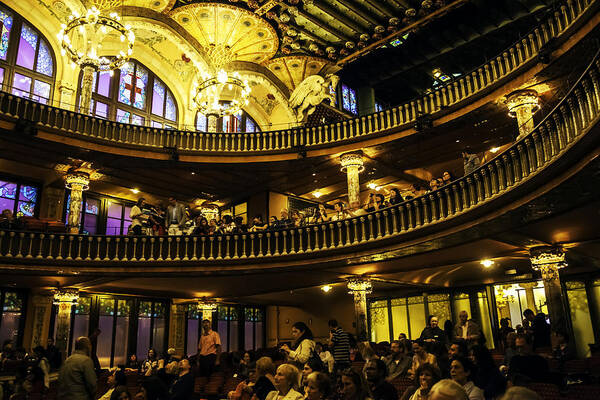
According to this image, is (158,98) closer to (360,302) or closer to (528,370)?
(360,302)

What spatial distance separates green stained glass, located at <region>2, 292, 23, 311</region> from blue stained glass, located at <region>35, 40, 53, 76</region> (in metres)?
7.43

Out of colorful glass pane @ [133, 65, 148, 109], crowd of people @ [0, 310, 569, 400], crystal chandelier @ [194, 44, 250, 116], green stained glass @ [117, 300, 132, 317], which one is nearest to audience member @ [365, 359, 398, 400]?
crowd of people @ [0, 310, 569, 400]

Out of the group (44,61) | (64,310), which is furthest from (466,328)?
(44,61)

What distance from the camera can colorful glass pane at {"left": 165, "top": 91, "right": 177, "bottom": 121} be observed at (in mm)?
20297

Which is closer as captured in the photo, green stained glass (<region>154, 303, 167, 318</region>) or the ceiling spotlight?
the ceiling spotlight

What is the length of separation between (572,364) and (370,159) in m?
10.8

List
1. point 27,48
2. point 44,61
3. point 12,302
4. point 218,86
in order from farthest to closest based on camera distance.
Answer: point 218,86 < point 44,61 < point 27,48 < point 12,302

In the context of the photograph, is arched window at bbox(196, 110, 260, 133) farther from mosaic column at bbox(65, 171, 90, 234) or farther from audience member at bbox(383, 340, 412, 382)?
audience member at bbox(383, 340, 412, 382)

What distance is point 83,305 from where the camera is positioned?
58.3 ft

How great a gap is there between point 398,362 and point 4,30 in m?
16.1

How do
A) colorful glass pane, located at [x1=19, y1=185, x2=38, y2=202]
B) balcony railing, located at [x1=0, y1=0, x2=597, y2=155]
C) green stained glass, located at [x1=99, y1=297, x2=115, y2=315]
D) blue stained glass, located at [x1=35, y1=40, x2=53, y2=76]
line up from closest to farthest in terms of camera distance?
balcony railing, located at [x1=0, y1=0, x2=597, y2=155] → blue stained glass, located at [x1=35, y1=40, x2=53, y2=76] → colorful glass pane, located at [x1=19, y1=185, x2=38, y2=202] → green stained glass, located at [x1=99, y1=297, x2=115, y2=315]

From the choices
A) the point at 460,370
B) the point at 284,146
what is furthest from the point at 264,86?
the point at 460,370

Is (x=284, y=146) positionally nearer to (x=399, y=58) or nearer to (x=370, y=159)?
(x=370, y=159)

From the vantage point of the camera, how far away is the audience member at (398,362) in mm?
7422
